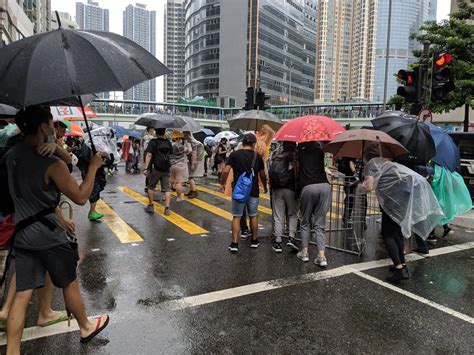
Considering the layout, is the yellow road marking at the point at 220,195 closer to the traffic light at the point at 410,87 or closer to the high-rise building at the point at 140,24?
the traffic light at the point at 410,87

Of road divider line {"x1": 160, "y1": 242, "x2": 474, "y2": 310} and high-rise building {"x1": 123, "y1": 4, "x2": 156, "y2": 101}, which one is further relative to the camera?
high-rise building {"x1": 123, "y1": 4, "x2": 156, "y2": 101}

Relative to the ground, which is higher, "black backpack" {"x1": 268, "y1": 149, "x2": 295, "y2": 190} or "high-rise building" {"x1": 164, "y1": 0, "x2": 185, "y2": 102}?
"high-rise building" {"x1": 164, "y1": 0, "x2": 185, "y2": 102}

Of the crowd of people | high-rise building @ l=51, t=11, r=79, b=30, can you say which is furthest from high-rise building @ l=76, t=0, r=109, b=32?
the crowd of people

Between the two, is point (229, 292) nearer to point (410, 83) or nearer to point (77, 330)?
point (77, 330)

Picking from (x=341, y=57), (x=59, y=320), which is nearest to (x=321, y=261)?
(x=59, y=320)

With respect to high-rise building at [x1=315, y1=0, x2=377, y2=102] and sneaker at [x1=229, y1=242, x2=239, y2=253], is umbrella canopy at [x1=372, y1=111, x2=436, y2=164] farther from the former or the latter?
high-rise building at [x1=315, y1=0, x2=377, y2=102]

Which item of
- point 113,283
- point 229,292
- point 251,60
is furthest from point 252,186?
point 251,60

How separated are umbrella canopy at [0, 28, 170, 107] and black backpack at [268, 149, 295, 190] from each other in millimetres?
3520

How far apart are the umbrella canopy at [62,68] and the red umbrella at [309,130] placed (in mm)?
3110

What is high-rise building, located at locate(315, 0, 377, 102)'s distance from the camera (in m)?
66.1

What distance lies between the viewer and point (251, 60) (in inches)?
4850

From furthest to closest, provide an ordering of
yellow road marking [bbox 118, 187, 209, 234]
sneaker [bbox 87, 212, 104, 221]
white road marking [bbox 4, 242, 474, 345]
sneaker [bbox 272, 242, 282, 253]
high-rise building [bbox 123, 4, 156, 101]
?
high-rise building [bbox 123, 4, 156, 101] < sneaker [bbox 87, 212, 104, 221] < yellow road marking [bbox 118, 187, 209, 234] < sneaker [bbox 272, 242, 282, 253] < white road marking [bbox 4, 242, 474, 345]

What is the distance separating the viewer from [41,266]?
10.7ft

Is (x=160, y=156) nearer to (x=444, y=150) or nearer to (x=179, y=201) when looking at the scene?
(x=179, y=201)
